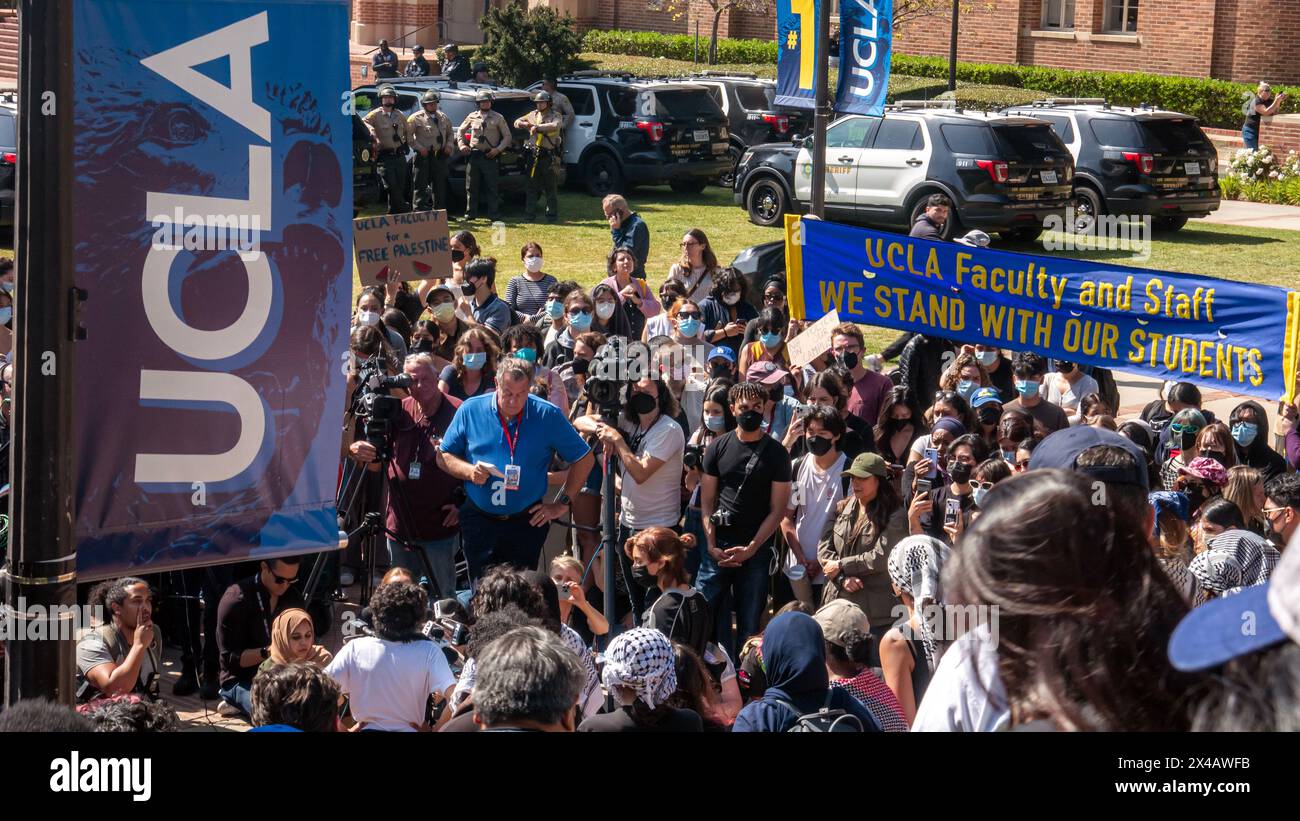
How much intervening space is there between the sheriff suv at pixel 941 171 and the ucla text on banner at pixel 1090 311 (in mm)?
9428

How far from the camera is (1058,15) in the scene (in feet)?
122

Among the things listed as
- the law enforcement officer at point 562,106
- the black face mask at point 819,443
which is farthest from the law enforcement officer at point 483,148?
the black face mask at point 819,443

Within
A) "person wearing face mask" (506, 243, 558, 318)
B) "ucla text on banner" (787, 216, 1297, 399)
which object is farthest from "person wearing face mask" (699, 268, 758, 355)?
"ucla text on banner" (787, 216, 1297, 399)

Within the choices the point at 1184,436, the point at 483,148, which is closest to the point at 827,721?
the point at 1184,436

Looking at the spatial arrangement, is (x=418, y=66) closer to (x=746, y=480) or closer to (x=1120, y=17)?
(x=1120, y=17)

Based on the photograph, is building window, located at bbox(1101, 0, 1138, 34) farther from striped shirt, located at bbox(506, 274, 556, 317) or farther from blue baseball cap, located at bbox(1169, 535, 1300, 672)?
blue baseball cap, located at bbox(1169, 535, 1300, 672)

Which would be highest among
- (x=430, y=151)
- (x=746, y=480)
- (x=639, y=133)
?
(x=639, y=133)

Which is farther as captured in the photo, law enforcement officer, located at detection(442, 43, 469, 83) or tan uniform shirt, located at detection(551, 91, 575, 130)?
law enforcement officer, located at detection(442, 43, 469, 83)

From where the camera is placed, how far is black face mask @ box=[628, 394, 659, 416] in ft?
27.6

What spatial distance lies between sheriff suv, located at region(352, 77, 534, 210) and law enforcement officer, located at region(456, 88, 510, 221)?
275 millimetres

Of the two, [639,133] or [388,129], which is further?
[639,133]

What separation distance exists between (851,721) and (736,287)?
304 inches

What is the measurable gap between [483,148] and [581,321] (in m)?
10.6
